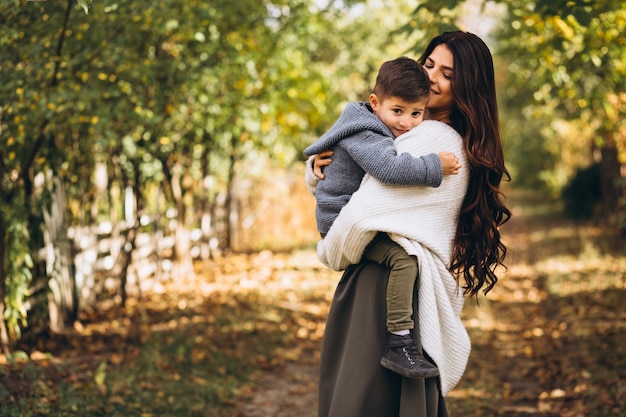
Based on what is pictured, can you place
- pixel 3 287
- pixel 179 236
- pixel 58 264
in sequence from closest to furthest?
pixel 3 287 < pixel 58 264 < pixel 179 236

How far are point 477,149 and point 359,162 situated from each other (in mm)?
499

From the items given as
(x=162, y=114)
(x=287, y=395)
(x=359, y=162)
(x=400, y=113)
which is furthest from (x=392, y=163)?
(x=162, y=114)

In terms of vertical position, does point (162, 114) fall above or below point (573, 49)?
below

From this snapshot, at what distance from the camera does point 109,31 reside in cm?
558

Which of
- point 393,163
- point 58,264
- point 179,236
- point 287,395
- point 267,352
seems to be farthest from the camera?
point 179,236

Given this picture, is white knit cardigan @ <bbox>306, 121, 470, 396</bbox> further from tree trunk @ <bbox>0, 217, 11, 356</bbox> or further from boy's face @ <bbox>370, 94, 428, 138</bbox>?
tree trunk @ <bbox>0, 217, 11, 356</bbox>

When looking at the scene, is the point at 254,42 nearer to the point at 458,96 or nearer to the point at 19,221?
the point at 19,221

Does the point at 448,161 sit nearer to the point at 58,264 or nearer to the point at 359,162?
the point at 359,162

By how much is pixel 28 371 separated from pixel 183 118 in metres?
4.14

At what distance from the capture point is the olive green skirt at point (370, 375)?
2873mm

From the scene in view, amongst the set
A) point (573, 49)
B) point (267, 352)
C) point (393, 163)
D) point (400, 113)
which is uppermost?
point (573, 49)

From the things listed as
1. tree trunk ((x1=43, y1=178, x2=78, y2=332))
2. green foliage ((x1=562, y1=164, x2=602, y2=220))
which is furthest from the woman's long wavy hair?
green foliage ((x1=562, y1=164, x2=602, y2=220))

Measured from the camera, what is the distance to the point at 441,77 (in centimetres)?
299

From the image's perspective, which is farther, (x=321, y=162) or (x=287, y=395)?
(x=287, y=395)
